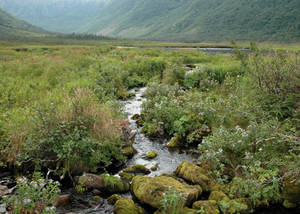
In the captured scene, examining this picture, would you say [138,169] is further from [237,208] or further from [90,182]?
Result: [237,208]

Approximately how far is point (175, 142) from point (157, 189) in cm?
356

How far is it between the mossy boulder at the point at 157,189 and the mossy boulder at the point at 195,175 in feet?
0.97

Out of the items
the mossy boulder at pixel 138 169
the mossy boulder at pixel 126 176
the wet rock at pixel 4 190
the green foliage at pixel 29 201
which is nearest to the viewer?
the green foliage at pixel 29 201

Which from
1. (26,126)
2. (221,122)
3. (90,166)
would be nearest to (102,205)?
(90,166)

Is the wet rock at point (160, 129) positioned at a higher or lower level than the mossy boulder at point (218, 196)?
higher

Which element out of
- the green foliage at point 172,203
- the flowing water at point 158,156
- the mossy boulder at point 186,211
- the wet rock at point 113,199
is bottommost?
the wet rock at point 113,199

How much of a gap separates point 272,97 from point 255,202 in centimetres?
433

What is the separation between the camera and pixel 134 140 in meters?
9.64

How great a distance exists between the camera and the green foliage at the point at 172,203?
16.6 ft

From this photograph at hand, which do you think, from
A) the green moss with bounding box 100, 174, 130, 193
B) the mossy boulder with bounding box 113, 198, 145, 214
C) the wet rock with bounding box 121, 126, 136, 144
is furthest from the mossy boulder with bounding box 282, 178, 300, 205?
the wet rock with bounding box 121, 126, 136, 144

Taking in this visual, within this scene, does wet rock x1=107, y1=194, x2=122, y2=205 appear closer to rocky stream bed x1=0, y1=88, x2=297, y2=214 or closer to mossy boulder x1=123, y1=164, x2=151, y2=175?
rocky stream bed x1=0, y1=88, x2=297, y2=214

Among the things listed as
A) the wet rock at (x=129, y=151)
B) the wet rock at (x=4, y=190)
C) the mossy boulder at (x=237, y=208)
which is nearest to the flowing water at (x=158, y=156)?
the wet rock at (x=129, y=151)

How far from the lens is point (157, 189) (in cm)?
588

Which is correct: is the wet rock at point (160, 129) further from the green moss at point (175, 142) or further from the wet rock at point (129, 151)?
the wet rock at point (129, 151)
